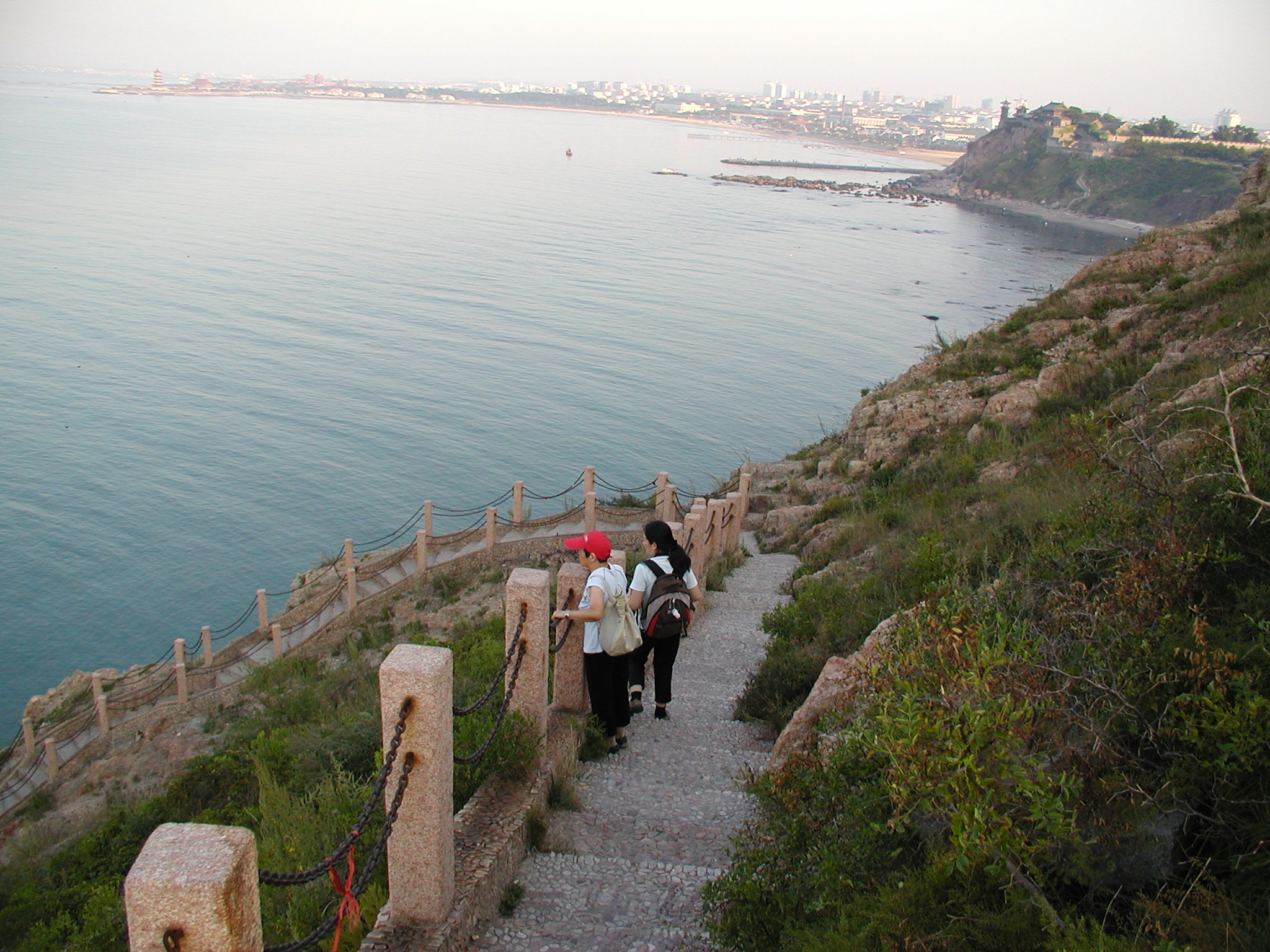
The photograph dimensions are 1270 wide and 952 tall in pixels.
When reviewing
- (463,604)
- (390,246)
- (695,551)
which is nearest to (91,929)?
(695,551)

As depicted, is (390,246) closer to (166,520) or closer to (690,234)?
(690,234)

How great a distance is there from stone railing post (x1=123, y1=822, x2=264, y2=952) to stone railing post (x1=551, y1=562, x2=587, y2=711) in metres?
3.43

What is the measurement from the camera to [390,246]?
61.1 m

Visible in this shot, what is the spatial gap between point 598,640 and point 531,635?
750 millimetres

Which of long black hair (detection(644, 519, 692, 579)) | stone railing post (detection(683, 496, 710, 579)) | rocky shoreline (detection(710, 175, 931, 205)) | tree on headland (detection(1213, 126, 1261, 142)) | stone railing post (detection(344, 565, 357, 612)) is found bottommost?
stone railing post (detection(344, 565, 357, 612))

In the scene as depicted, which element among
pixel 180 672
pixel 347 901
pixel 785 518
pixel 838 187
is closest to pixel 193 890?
pixel 347 901

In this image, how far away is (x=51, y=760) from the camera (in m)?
15.2

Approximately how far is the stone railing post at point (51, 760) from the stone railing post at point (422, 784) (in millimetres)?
14383

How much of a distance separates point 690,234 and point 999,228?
39659 millimetres

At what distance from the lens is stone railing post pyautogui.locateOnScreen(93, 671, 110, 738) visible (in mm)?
15477

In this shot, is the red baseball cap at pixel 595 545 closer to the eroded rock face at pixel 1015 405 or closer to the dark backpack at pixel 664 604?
the dark backpack at pixel 664 604

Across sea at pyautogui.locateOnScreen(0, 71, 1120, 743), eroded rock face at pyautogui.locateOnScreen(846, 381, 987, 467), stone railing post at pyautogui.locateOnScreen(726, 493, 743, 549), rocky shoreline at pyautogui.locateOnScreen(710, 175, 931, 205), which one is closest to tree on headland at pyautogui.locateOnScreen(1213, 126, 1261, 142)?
rocky shoreline at pyautogui.locateOnScreen(710, 175, 931, 205)

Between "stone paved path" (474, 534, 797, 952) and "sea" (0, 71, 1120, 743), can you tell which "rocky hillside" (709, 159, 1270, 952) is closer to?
"stone paved path" (474, 534, 797, 952)

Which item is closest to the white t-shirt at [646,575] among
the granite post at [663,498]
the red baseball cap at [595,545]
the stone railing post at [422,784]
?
the red baseball cap at [595,545]
